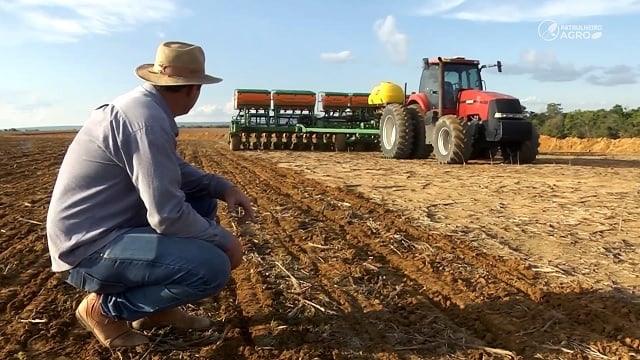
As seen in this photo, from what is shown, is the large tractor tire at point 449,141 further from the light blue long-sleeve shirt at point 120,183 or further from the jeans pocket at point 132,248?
the jeans pocket at point 132,248

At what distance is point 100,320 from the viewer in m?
2.74

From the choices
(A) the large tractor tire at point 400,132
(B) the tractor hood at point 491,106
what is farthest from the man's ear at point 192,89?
(A) the large tractor tire at point 400,132

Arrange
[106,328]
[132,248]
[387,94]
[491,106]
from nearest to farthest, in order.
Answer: [132,248]
[106,328]
[491,106]
[387,94]

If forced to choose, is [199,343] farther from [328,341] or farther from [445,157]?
[445,157]

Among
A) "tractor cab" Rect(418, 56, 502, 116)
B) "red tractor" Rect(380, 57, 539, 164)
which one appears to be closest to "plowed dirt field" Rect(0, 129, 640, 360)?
"red tractor" Rect(380, 57, 539, 164)

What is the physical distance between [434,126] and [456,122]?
111 cm

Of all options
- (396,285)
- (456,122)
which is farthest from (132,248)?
(456,122)

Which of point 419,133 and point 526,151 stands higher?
point 419,133

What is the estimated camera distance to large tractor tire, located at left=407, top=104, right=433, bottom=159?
13.9 metres

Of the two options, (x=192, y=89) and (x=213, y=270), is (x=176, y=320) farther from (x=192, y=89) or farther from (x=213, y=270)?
(x=192, y=89)

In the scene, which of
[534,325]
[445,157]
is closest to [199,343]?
[534,325]

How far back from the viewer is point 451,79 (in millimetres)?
13102

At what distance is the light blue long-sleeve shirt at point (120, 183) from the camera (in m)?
2.40

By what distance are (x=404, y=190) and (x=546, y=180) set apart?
8.63ft
